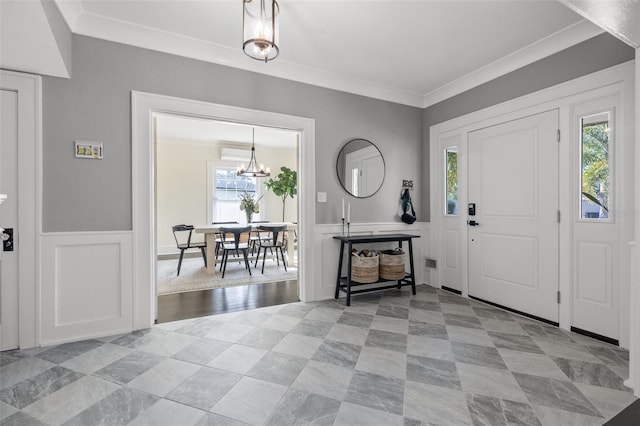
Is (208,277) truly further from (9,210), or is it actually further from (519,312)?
(519,312)

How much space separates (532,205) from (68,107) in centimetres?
421

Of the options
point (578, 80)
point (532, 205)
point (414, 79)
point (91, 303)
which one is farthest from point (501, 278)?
point (91, 303)

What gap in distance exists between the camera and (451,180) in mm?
3898

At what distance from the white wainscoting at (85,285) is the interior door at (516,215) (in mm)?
3598

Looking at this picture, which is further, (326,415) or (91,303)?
(91,303)

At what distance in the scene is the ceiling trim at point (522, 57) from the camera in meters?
2.57

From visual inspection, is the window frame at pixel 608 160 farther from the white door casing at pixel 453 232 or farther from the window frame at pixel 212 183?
the window frame at pixel 212 183

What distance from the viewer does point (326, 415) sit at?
5.26 feet

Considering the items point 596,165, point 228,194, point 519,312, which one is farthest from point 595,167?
point 228,194

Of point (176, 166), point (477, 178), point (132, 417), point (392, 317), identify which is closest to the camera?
point (132, 417)

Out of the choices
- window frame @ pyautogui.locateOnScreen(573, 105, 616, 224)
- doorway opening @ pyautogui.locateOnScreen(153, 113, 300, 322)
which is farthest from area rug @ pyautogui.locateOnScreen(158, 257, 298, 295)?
window frame @ pyautogui.locateOnScreen(573, 105, 616, 224)

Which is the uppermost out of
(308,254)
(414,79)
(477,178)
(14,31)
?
(414,79)

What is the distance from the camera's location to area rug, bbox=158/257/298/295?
410cm

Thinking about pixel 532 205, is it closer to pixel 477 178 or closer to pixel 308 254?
pixel 477 178
